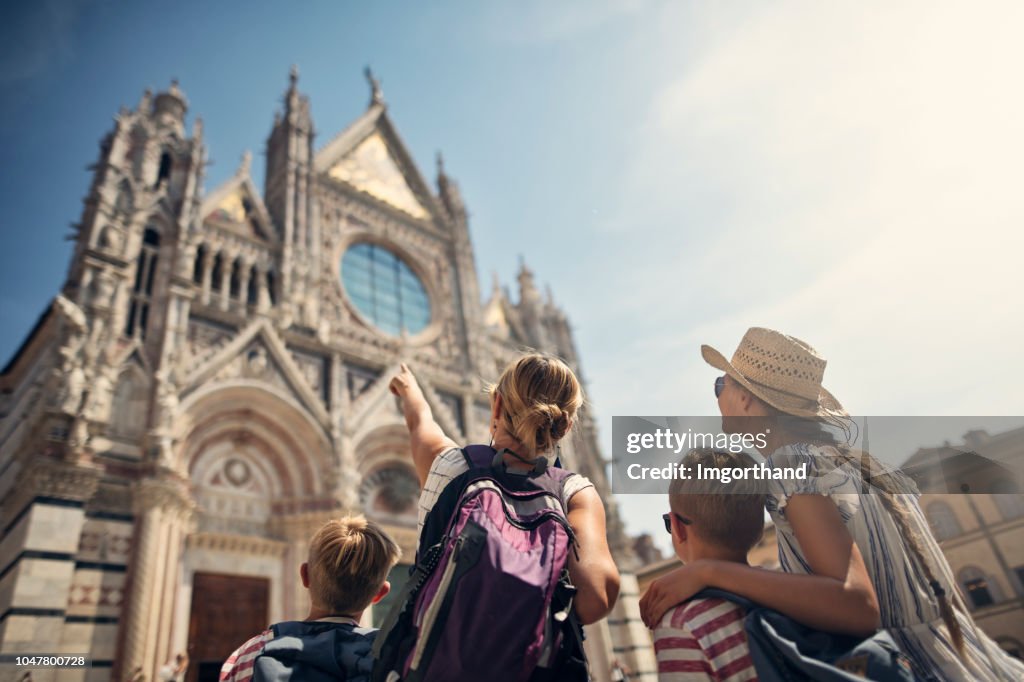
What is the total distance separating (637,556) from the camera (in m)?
27.6

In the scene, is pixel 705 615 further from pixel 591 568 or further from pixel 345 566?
pixel 345 566

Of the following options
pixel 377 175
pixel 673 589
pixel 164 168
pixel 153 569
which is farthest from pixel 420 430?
pixel 377 175

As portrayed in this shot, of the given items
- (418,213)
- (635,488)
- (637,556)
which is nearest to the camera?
(635,488)

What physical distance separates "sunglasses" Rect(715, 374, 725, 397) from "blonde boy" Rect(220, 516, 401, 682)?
1.43 meters

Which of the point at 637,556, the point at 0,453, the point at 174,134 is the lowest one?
the point at 637,556

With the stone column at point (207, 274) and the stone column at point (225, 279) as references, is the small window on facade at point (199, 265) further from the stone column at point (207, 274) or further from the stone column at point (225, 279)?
the stone column at point (225, 279)

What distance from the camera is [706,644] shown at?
1.73 metres

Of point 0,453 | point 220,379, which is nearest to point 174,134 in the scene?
point 220,379

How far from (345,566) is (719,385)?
1590 millimetres

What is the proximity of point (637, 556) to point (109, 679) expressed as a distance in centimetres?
2322

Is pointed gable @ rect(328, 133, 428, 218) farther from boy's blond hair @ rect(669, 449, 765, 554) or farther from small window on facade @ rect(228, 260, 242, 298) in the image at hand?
boy's blond hair @ rect(669, 449, 765, 554)

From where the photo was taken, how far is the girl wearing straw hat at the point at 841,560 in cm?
164

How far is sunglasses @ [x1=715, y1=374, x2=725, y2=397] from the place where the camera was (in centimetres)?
244

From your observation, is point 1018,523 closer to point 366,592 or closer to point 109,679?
point 366,592
